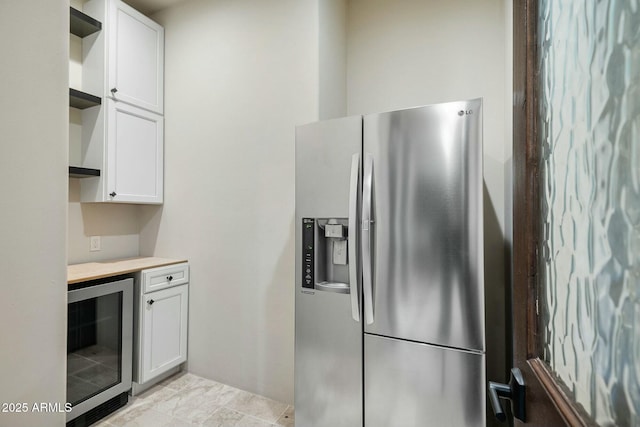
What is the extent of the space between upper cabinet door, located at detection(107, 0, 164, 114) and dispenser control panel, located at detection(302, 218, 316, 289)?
1.89 metres

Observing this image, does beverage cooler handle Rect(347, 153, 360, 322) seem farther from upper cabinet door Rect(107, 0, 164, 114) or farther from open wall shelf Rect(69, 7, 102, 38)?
open wall shelf Rect(69, 7, 102, 38)

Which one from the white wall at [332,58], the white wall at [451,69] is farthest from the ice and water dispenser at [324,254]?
the white wall at [451,69]

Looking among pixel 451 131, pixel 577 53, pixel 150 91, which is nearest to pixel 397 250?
pixel 451 131

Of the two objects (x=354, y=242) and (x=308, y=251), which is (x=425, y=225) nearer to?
(x=354, y=242)

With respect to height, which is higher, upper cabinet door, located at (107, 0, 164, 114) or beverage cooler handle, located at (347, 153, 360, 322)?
upper cabinet door, located at (107, 0, 164, 114)

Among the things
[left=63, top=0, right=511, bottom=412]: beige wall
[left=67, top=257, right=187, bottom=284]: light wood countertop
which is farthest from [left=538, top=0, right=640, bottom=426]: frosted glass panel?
[left=67, top=257, right=187, bottom=284]: light wood countertop

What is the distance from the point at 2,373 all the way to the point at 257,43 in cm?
236

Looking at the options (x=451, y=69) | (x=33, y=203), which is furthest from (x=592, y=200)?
(x=451, y=69)

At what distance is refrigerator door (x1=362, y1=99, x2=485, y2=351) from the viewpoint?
4.43 ft

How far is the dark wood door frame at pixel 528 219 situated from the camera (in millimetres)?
555

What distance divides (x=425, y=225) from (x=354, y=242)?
1.15ft

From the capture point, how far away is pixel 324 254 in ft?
5.80

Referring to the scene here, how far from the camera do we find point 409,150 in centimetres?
147

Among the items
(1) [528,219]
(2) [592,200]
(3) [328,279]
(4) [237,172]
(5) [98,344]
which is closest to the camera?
(2) [592,200]
